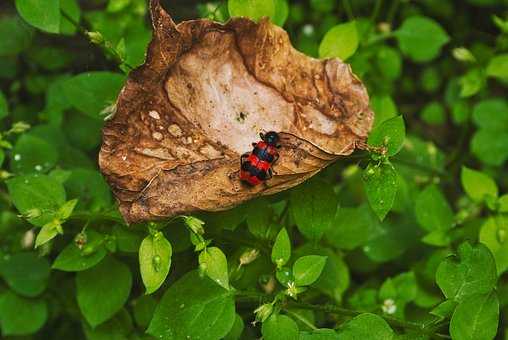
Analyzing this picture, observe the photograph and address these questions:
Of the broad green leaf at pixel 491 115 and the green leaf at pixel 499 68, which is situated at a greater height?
the green leaf at pixel 499 68

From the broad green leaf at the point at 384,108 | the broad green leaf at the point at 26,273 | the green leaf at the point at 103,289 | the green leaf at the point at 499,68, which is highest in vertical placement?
the green leaf at the point at 499,68

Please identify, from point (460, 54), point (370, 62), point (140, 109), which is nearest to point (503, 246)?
point (460, 54)

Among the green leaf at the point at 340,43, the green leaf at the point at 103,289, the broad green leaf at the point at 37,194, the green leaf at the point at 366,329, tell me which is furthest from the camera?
the green leaf at the point at 340,43

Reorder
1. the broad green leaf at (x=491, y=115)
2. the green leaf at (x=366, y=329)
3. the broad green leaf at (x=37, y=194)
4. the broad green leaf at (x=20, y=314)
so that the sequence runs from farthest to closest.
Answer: the broad green leaf at (x=491, y=115)
the broad green leaf at (x=20, y=314)
the broad green leaf at (x=37, y=194)
the green leaf at (x=366, y=329)

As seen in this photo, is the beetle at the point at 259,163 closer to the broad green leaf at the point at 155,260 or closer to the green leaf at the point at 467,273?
A: the broad green leaf at the point at 155,260

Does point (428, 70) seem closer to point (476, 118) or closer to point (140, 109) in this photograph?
point (476, 118)

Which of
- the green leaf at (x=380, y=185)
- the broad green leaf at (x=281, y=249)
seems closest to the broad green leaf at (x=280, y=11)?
the green leaf at (x=380, y=185)

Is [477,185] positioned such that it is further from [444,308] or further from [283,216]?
[283,216]
